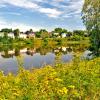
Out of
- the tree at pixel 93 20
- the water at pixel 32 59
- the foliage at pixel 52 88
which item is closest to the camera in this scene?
the foliage at pixel 52 88

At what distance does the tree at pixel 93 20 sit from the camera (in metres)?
38.9

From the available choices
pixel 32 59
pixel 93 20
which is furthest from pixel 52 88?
pixel 32 59

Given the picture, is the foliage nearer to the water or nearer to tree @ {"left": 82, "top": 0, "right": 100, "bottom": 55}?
the water

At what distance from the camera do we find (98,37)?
3916cm

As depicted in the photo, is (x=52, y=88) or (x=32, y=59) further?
(x=32, y=59)

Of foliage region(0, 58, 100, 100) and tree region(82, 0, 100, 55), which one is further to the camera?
tree region(82, 0, 100, 55)

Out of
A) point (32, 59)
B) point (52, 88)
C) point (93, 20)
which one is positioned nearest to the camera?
point (52, 88)

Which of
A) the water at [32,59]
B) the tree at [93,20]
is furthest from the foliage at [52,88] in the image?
the tree at [93,20]

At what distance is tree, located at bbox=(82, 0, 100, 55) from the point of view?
38.9 meters

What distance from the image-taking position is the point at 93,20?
39375 millimetres

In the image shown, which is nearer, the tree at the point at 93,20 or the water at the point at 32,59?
the water at the point at 32,59

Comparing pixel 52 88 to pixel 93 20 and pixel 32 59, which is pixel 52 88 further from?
pixel 32 59

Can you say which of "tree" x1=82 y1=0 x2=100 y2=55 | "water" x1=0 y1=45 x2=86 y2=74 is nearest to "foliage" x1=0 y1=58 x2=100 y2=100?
"water" x1=0 y1=45 x2=86 y2=74

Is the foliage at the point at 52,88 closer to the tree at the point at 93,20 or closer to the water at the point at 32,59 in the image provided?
the water at the point at 32,59
